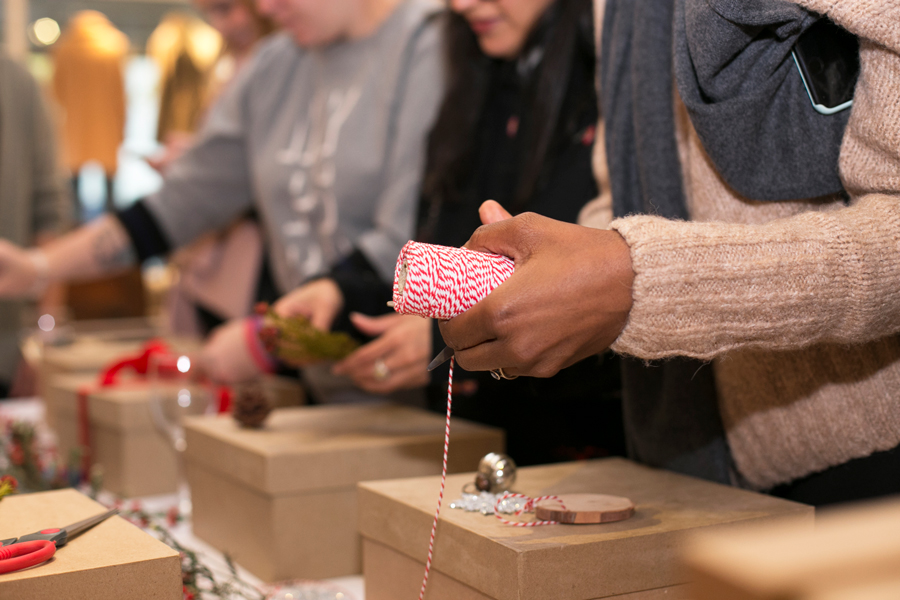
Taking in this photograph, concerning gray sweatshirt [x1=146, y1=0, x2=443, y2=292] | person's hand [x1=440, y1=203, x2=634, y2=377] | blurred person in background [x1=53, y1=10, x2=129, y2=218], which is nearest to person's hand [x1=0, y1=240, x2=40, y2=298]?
gray sweatshirt [x1=146, y1=0, x2=443, y2=292]

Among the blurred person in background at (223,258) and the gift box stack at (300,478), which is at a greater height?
the blurred person in background at (223,258)

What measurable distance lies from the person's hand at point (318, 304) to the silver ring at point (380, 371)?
0.13 m

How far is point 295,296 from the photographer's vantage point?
1.21 meters

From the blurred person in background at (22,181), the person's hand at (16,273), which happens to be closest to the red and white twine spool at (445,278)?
the person's hand at (16,273)

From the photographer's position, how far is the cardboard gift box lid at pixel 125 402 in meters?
1.08

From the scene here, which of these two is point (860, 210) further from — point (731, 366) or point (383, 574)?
point (383, 574)

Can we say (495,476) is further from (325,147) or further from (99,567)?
(325,147)

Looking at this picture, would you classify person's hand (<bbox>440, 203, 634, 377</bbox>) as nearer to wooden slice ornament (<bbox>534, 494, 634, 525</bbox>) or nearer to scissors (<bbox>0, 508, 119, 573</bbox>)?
wooden slice ornament (<bbox>534, 494, 634, 525</bbox>)

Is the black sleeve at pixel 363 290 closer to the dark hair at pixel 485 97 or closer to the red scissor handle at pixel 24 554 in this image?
the dark hair at pixel 485 97

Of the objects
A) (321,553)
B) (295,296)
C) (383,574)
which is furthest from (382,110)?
(383,574)

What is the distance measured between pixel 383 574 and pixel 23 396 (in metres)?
1.71

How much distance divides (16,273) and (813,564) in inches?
66.4

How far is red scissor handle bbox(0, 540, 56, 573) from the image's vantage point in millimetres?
513

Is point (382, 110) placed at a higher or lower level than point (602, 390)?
higher
